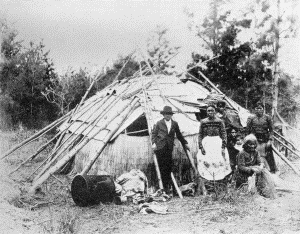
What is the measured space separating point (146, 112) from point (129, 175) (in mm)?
1596

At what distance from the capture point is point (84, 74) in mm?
25141

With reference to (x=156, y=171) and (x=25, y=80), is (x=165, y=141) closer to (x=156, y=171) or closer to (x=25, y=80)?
(x=156, y=171)

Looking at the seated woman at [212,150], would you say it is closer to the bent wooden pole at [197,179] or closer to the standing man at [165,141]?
the bent wooden pole at [197,179]

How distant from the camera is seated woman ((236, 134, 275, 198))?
21.5 feet

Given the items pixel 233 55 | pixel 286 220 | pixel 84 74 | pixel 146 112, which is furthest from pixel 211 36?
pixel 286 220

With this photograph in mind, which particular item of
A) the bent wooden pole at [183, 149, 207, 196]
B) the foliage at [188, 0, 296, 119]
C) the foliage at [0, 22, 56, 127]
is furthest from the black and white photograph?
the foliage at [0, 22, 56, 127]

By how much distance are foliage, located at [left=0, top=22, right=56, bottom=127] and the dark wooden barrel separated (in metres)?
17.1

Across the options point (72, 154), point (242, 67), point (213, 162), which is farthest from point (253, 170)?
point (242, 67)

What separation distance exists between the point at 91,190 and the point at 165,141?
5.96ft

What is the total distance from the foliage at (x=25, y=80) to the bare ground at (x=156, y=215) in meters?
16.3

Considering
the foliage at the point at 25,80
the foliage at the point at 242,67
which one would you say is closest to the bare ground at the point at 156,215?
the foliage at the point at 242,67

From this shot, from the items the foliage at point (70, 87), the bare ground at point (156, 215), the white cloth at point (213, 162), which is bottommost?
the bare ground at point (156, 215)

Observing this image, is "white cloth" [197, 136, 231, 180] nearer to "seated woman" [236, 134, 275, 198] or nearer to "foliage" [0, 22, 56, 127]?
"seated woman" [236, 134, 275, 198]

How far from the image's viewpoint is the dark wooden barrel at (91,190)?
6473 millimetres
